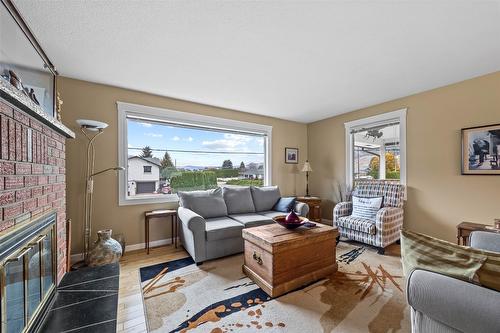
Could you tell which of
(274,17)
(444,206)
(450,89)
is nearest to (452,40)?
(450,89)

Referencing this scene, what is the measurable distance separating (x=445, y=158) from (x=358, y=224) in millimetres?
1523

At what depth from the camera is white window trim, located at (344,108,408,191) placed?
133 inches

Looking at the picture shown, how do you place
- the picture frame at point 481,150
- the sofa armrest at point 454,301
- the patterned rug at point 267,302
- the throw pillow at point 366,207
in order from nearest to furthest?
the sofa armrest at point 454,301
the patterned rug at point 267,302
the picture frame at point 481,150
the throw pillow at point 366,207

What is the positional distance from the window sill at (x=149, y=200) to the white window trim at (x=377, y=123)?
3.32 metres

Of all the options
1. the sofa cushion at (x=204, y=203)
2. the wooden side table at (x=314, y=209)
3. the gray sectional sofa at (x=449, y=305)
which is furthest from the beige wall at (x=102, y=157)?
the gray sectional sofa at (x=449, y=305)

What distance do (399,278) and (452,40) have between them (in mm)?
2368

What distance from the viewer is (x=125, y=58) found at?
87.0 inches

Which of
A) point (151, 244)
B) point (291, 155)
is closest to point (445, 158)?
point (291, 155)

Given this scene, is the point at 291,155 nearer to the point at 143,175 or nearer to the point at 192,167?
the point at 192,167

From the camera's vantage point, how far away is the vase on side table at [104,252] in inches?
92.0

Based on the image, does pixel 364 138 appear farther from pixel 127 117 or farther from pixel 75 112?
pixel 75 112

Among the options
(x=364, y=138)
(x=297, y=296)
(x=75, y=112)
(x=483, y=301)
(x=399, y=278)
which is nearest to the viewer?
(x=483, y=301)

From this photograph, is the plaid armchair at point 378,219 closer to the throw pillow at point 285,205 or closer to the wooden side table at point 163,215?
the throw pillow at point 285,205

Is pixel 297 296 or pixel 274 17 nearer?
Result: pixel 274 17
